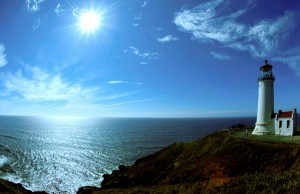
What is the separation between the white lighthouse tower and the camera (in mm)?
38312

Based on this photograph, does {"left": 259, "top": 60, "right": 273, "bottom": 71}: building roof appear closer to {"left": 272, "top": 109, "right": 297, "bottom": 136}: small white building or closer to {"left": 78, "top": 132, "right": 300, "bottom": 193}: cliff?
{"left": 272, "top": 109, "right": 297, "bottom": 136}: small white building

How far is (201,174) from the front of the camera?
28.9 meters

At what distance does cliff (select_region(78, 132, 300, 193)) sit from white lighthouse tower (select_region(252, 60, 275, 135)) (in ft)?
21.6

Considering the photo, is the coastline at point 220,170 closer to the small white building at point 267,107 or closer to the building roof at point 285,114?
the small white building at point 267,107

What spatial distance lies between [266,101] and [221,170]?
16794mm

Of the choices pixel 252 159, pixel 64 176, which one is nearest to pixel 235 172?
pixel 252 159

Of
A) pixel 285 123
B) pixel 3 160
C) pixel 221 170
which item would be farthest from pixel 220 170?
pixel 3 160

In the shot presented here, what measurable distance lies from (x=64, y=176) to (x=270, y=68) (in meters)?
42.7

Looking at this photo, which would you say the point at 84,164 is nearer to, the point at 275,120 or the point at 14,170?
the point at 14,170

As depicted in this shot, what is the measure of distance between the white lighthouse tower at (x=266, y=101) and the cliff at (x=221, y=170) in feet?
21.6

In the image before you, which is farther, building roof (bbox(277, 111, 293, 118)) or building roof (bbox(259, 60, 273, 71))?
building roof (bbox(259, 60, 273, 71))

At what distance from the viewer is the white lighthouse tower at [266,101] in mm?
38312

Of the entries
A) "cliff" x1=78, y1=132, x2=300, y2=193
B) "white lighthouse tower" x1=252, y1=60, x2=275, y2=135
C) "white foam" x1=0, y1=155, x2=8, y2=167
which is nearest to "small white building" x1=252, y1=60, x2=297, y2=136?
"white lighthouse tower" x1=252, y1=60, x2=275, y2=135

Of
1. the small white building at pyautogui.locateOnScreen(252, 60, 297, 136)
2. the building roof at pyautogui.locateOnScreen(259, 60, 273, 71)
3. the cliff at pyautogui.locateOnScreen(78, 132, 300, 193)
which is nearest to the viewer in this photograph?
the cliff at pyautogui.locateOnScreen(78, 132, 300, 193)
